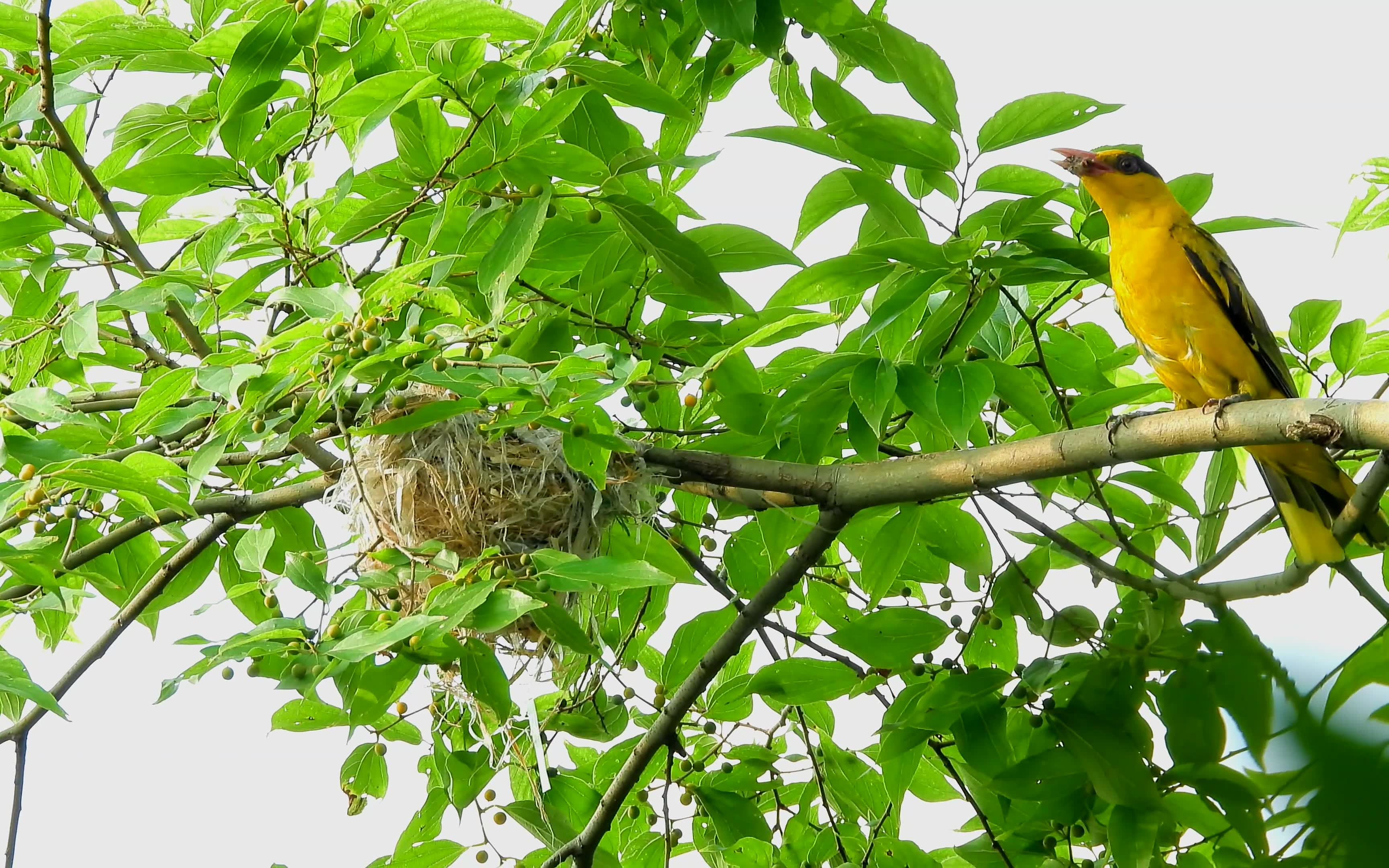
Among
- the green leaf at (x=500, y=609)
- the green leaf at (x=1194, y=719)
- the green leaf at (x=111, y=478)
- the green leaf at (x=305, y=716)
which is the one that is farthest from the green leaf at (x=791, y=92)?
the green leaf at (x=1194, y=719)

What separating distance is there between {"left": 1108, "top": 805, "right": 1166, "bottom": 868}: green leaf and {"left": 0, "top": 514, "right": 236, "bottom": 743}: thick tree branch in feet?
7.12

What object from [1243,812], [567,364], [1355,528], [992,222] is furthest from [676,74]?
[1243,812]

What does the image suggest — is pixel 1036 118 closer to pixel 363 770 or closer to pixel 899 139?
pixel 899 139

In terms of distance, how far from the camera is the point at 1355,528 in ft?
8.39

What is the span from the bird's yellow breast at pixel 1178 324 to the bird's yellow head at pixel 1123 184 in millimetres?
111

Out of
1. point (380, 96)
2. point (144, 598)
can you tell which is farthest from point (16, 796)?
A: point (380, 96)

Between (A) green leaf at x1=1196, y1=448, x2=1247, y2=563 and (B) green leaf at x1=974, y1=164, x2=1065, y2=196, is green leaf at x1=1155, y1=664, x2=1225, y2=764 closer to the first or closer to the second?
(B) green leaf at x1=974, y1=164, x2=1065, y2=196

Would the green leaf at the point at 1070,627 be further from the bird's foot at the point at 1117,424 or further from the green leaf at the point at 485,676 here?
the green leaf at the point at 485,676

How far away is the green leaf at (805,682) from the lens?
2854mm

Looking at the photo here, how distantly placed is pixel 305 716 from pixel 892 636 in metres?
1.61

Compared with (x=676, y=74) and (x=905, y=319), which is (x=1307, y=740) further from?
(x=676, y=74)

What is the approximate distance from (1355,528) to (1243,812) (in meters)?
2.30

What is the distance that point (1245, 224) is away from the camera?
2395 mm

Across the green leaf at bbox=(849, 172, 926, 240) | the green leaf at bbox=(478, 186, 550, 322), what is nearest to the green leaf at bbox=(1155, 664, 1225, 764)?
the green leaf at bbox=(478, 186, 550, 322)
